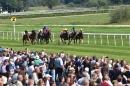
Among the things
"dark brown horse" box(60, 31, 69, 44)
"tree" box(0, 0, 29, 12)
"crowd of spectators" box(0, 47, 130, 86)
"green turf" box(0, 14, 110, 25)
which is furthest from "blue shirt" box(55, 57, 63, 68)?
"tree" box(0, 0, 29, 12)

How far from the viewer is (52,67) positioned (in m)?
14.3

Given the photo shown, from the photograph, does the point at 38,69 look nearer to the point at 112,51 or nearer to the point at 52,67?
the point at 52,67

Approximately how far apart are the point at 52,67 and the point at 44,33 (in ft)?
42.9

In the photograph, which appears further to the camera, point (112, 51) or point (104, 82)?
point (112, 51)

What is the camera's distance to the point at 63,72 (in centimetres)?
1398

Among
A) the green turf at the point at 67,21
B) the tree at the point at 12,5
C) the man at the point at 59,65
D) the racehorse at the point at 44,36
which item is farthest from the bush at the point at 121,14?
the tree at the point at 12,5

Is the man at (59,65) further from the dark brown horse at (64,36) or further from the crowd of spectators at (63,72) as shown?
the dark brown horse at (64,36)

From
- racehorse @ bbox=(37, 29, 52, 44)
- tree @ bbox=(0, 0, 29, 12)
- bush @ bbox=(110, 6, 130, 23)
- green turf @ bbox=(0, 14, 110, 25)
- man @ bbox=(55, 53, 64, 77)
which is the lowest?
tree @ bbox=(0, 0, 29, 12)

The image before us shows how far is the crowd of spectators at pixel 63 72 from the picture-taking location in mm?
10062

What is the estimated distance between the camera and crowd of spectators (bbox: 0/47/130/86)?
1006cm

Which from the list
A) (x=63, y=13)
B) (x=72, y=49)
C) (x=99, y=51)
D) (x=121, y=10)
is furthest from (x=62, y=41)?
(x=63, y=13)

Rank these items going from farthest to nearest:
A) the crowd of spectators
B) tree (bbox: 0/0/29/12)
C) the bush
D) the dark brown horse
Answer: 1. tree (bbox: 0/0/29/12)
2. the bush
3. the dark brown horse
4. the crowd of spectators

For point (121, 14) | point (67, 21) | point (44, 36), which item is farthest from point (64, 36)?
point (67, 21)

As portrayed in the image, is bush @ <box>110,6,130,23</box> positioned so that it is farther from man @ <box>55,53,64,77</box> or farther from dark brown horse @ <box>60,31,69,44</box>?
man @ <box>55,53,64,77</box>
